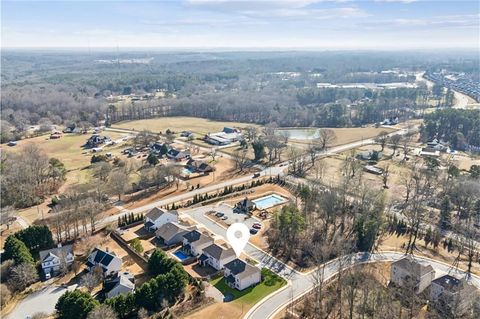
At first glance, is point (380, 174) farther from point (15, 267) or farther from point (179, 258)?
point (15, 267)

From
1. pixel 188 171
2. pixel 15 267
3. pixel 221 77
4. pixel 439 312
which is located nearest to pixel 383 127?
pixel 188 171

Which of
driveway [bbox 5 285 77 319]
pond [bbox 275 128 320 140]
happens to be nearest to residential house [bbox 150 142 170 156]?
pond [bbox 275 128 320 140]

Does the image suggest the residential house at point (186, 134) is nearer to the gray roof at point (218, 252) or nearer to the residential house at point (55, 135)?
the residential house at point (55, 135)

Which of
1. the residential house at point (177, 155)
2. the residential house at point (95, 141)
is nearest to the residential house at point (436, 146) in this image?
the residential house at point (177, 155)

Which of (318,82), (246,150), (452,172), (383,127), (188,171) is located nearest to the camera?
(452,172)

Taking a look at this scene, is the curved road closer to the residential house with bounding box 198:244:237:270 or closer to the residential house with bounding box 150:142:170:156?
the residential house with bounding box 198:244:237:270

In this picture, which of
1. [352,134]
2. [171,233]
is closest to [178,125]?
[352,134]
